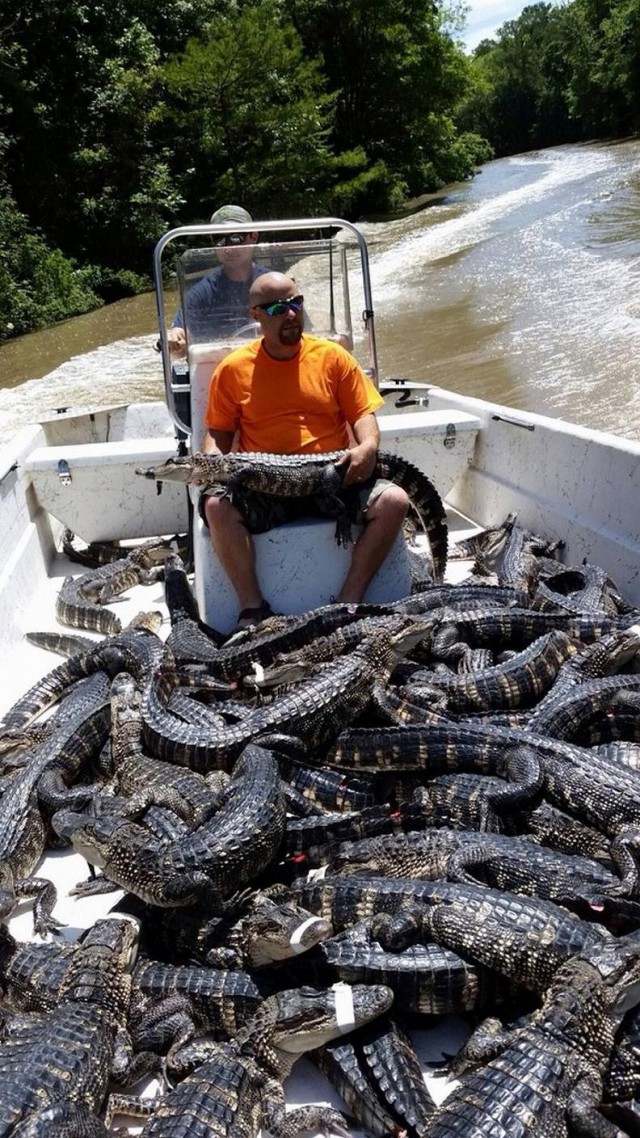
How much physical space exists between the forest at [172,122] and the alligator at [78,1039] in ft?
55.5

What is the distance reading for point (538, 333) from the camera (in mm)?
13383

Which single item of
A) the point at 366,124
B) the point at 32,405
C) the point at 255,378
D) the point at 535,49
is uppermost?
the point at 535,49

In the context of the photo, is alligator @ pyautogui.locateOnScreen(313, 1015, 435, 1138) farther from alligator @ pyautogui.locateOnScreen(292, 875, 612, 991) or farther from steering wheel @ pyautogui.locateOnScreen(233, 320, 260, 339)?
steering wheel @ pyautogui.locateOnScreen(233, 320, 260, 339)

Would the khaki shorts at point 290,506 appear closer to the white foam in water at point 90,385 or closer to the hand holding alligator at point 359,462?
the hand holding alligator at point 359,462

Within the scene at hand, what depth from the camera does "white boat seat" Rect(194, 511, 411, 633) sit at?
13.1 feet

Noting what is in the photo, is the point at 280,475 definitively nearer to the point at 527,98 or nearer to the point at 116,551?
the point at 116,551

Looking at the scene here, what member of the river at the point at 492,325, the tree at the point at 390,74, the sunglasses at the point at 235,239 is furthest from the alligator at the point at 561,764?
the tree at the point at 390,74

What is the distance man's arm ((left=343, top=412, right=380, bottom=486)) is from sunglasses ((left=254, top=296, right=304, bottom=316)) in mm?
613

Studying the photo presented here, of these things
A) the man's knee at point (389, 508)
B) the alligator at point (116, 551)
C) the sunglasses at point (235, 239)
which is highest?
the sunglasses at point (235, 239)

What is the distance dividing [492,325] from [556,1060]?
13710 millimetres

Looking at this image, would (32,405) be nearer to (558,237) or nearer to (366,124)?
(558,237)

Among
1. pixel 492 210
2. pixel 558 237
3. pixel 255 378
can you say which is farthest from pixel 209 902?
pixel 492 210

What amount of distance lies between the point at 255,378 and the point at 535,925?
2.80m

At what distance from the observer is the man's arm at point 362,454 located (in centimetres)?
391
